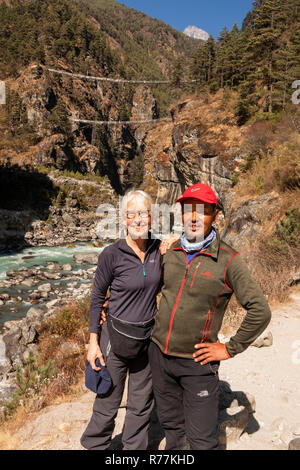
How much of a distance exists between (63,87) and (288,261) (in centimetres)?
6340

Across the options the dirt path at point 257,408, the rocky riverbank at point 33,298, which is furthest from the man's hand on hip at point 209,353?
the rocky riverbank at point 33,298

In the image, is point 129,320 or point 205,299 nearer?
point 205,299

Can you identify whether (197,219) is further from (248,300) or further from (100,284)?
(100,284)

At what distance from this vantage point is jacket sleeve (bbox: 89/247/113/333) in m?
1.99

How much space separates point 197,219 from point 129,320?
0.87m

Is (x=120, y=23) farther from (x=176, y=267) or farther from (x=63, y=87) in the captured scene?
(x=176, y=267)

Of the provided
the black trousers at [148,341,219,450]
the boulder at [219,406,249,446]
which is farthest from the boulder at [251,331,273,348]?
the black trousers at [148,341,219,450]

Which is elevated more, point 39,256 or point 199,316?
point 199,316

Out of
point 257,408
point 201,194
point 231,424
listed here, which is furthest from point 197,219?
point 257,408

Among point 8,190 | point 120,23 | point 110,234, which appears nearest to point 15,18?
point 8,190

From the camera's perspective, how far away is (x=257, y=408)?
321cm

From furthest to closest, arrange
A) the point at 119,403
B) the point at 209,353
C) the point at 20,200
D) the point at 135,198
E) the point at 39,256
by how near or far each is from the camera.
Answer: the point at 20,200
the point at 39,256
the point at 119,403
the point at 135,198
the point at 209,353

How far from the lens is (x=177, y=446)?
79.0 inches
